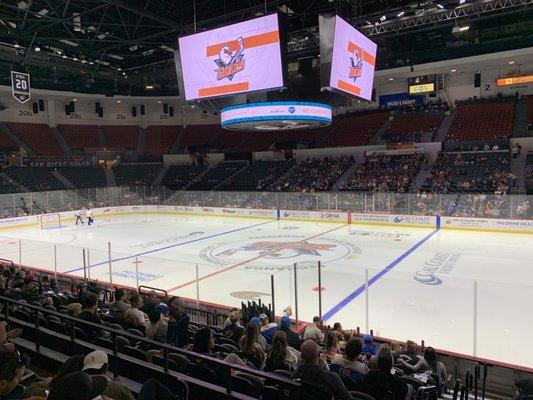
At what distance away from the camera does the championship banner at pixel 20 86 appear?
1705cm

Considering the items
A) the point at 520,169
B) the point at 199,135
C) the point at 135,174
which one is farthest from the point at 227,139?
the point at 520,169

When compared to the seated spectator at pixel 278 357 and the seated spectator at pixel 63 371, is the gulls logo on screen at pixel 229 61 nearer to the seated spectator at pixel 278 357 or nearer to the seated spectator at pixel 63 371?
the seated spectator at pixel 278 357

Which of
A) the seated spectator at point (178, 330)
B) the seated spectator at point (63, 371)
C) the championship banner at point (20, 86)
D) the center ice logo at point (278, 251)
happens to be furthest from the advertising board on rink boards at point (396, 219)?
the seated spectator at point (63, 371)

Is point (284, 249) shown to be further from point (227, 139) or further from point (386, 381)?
point (227, 139)

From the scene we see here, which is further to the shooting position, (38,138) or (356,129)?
(38,138)

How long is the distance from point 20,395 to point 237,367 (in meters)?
1.56

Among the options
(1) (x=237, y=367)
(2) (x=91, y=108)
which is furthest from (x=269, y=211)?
(2) (x=91, y=108)

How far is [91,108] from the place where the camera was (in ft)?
140

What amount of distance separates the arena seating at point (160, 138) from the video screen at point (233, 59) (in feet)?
95.9

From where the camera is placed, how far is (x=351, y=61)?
44.4ft

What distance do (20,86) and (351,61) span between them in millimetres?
13437

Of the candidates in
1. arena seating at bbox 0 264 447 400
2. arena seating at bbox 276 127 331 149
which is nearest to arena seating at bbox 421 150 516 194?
arena seating at bbox 276 127 331 149

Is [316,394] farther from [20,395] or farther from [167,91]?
[167,91]

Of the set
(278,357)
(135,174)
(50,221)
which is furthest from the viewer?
(135,174)
